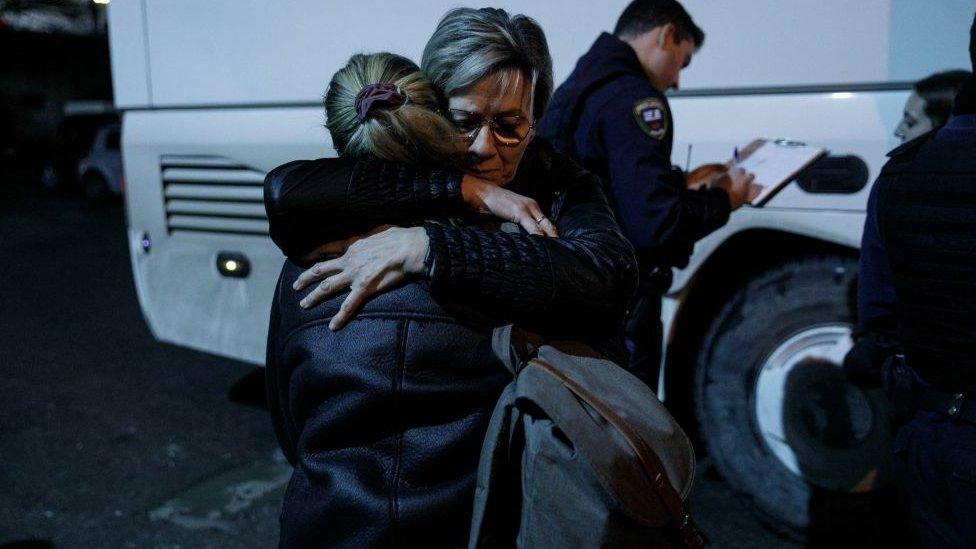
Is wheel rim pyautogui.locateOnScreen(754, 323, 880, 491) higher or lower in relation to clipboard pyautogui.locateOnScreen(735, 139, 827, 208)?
lower

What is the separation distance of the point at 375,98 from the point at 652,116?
1.23 meters

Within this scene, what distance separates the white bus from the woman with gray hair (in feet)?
4.73

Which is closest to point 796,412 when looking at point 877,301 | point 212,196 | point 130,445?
point 877,301

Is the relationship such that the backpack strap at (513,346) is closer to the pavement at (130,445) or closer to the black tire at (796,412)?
the black tire at (796,412)

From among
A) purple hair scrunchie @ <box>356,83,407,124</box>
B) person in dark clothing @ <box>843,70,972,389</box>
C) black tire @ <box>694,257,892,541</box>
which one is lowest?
black tire @ <box>694,257,892,541</box>

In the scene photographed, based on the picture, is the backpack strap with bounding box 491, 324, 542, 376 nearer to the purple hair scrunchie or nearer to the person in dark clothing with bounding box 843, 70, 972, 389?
the purple hair scrunchie

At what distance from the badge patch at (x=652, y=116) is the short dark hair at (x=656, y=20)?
288 millimetres

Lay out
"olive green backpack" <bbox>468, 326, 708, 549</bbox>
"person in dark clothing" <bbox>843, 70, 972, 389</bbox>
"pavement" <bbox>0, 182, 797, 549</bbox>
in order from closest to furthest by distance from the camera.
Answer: "olive green backpack" <bbox>468, 326, 708, 549</bbox>, "person in dark clothing" <bbox>843, 70, 972, 389</bbox>, "pavement" <bbox>0, 182, 797, 549</bbox>

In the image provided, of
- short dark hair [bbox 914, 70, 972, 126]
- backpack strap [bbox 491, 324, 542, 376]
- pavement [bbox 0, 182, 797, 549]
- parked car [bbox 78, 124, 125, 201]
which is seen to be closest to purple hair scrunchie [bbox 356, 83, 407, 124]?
backpack strap [bbox 491, 324, 542, 376]

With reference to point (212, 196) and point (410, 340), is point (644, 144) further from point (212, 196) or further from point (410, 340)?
point (212, 196)

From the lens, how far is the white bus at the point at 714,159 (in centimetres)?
239

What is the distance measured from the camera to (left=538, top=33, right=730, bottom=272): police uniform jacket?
219 centimetres

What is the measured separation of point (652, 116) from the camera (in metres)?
2.21

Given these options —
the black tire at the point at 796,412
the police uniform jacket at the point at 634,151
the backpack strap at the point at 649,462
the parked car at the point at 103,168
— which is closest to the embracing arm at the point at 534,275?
the backpack strap at the point at 649,462
